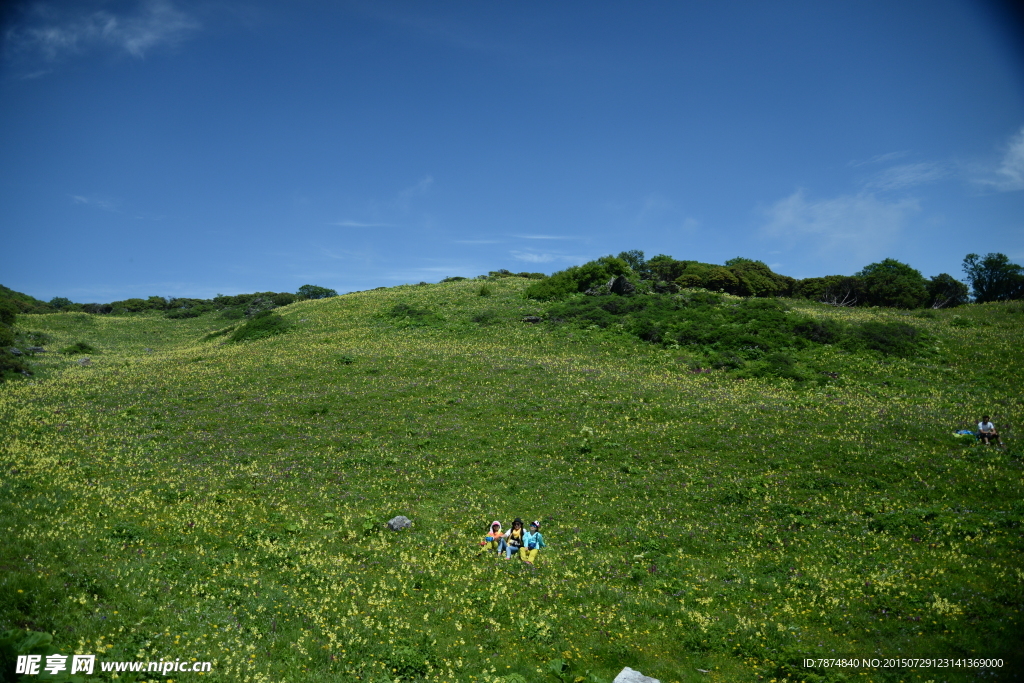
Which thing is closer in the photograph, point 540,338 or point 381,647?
point 381,647

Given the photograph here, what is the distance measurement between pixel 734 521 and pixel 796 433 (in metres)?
10.3

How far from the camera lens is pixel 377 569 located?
1412 centimetres

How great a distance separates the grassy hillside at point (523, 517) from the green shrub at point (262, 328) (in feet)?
52.8

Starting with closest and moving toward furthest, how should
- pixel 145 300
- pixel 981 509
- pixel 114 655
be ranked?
pixel 114 655
pixel 981 509
pixel 145 300

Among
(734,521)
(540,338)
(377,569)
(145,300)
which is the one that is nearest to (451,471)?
(377,569)

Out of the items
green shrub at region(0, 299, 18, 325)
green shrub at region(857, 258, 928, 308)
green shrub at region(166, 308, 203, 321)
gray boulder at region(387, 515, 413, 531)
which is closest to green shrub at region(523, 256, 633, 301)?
gray boulder at region(387, 515, 413, 531)

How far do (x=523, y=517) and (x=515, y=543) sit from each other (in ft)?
8.99

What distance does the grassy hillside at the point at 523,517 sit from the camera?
10508mm

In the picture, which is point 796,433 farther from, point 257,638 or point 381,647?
point 257,638

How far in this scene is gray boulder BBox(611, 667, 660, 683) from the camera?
9328 millimetres

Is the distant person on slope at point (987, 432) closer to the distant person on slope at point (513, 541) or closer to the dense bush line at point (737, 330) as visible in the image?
the dense bush line at point (737, 330)

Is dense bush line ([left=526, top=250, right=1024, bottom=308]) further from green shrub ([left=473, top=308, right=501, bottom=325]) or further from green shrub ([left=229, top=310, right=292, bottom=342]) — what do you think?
green shrub ([left=229, top=310, right=292, bottom=342])

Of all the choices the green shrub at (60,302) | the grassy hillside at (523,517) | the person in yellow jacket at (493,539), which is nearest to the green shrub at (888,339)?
the grassy hillside at (523,517)

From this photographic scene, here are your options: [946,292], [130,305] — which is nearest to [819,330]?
[946,292]
